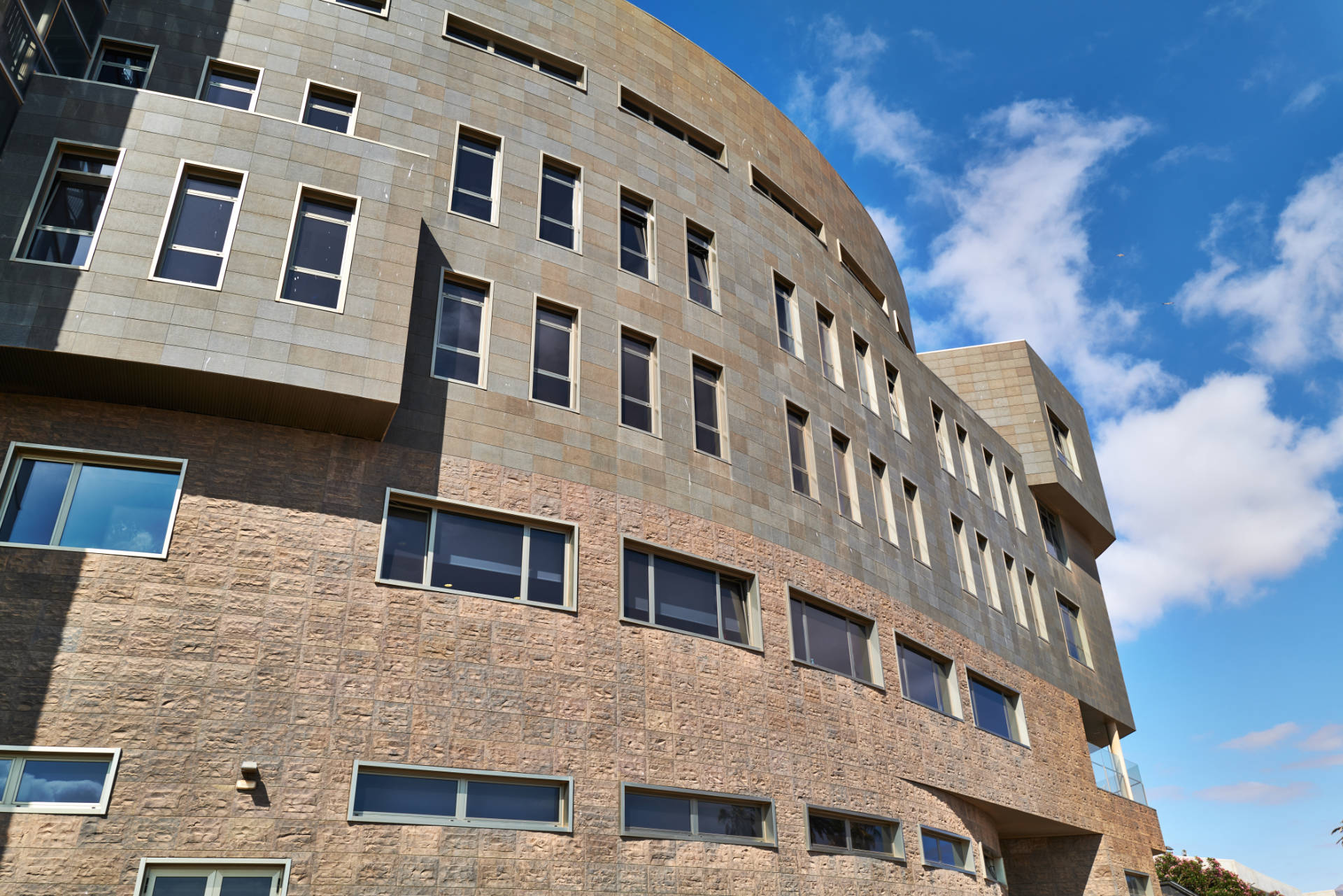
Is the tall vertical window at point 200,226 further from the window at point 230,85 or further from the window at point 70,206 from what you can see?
the window at point 230,85

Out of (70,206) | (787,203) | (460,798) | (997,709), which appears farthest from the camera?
(787,203)

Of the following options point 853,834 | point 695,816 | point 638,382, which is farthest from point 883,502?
point 695,816

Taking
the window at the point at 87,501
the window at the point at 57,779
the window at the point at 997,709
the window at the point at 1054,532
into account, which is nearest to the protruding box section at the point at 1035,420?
the window at the point at 1054,532

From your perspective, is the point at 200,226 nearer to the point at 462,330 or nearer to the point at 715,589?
the point at 462,330

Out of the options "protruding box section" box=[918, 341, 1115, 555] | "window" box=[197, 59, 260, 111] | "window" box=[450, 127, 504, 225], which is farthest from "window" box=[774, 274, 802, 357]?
"protruding box section" box=[918, 341, 1115, 555]

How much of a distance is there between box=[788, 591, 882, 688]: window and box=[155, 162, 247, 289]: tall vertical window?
12.8 metres

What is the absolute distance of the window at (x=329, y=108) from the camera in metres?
19.7

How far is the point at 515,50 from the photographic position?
2331 centimetres

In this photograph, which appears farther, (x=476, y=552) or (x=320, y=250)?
(x=476, y=552)

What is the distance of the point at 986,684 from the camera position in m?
28.4

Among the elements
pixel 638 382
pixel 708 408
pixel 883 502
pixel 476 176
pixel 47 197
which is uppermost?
pixel 476 176

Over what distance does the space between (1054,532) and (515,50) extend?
27.9 metres

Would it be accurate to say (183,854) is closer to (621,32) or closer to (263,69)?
(263,69)

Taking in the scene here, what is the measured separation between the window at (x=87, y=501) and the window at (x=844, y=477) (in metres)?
15.2
